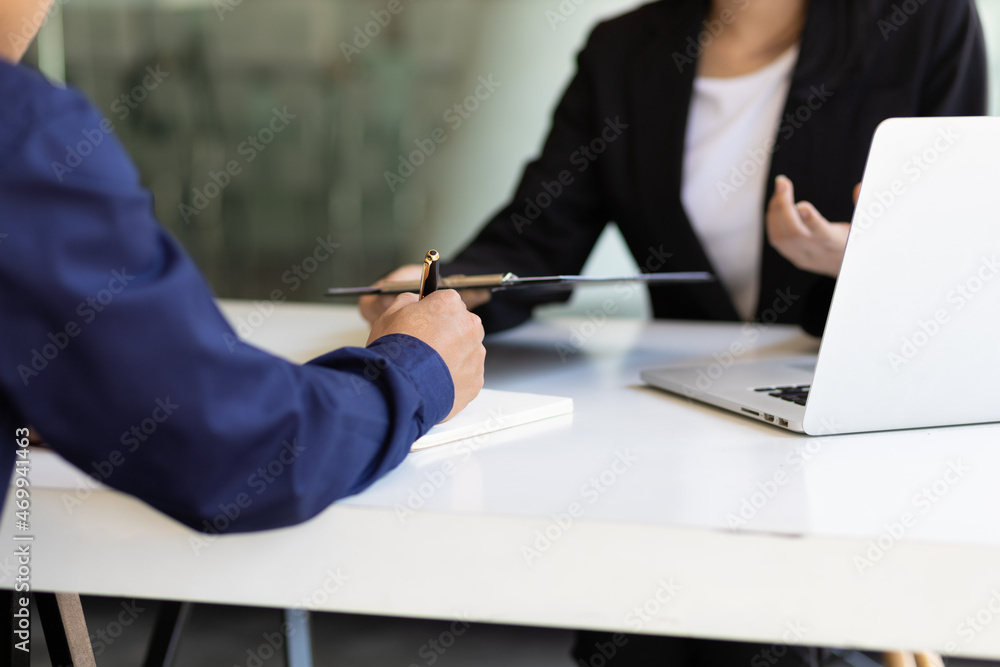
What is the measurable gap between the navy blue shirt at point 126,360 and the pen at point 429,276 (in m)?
0.25

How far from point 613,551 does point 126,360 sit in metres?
0.30

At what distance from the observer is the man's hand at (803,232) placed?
1.01 metres

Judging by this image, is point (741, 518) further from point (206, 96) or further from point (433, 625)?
point (206, 96)

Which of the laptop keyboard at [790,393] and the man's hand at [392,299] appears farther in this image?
the man's hand at [392,299]

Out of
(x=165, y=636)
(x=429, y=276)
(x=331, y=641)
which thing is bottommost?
(x=331, y=641)

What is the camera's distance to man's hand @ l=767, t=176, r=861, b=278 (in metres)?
1.01

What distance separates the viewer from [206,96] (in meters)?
3.05

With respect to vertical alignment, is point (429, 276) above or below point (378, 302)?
above

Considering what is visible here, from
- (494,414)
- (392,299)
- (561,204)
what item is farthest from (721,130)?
(494,414)

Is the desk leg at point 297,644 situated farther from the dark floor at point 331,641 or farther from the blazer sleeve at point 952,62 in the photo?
the blazer sleeve at point 952,62

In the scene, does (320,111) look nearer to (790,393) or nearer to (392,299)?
(392,299)

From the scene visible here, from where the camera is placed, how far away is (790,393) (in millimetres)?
852

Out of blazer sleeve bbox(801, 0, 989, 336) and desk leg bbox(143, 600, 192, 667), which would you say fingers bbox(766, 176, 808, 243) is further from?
desk leg bbox(143, 600, 192, 667)

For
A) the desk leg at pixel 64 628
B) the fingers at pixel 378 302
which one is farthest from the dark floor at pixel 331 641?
the desk leg at pixel 64 628
